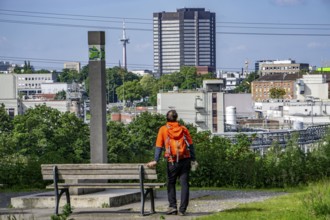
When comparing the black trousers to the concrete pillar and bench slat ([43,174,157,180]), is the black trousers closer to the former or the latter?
bench slat ([43,174,157,180])

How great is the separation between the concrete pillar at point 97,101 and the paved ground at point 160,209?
Result: 1.32 metres

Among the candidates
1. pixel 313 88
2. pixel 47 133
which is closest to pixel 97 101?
pixel 47 133

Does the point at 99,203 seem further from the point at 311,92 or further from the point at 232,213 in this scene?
the point at 311,92

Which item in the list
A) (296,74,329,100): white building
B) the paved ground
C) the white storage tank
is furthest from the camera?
(296,74,329,100): white building

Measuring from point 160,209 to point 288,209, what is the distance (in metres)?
1.94

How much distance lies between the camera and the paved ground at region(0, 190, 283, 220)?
15.5 m

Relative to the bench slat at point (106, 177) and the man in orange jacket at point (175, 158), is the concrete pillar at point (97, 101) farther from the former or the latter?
the man in orange jacket at point (175, 158)

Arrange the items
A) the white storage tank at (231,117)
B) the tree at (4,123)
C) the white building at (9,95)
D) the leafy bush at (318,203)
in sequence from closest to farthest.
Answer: the leafy bush at (318,203) → the tree at (4,123) → the white storage tank at (231,117) → the white building at (9,95)

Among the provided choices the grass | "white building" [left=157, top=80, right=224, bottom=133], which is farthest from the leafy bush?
"white building" [left=157, top=80, right=224, bottom=133]

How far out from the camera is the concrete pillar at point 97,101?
61.0 ft

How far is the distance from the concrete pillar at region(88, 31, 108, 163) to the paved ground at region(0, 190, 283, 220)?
132 centimetres

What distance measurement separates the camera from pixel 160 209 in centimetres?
1662

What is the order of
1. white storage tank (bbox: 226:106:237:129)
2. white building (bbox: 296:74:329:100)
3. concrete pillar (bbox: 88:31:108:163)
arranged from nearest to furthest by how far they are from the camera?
1. concrete pillar (bbox: 88:31:108:163)
2. white storage tank (bbox: 226:106:237:129)
3. white building (bbox: 296:74:329:100)

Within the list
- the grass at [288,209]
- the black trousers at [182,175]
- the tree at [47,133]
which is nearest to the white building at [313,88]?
the tree at [47,133]
